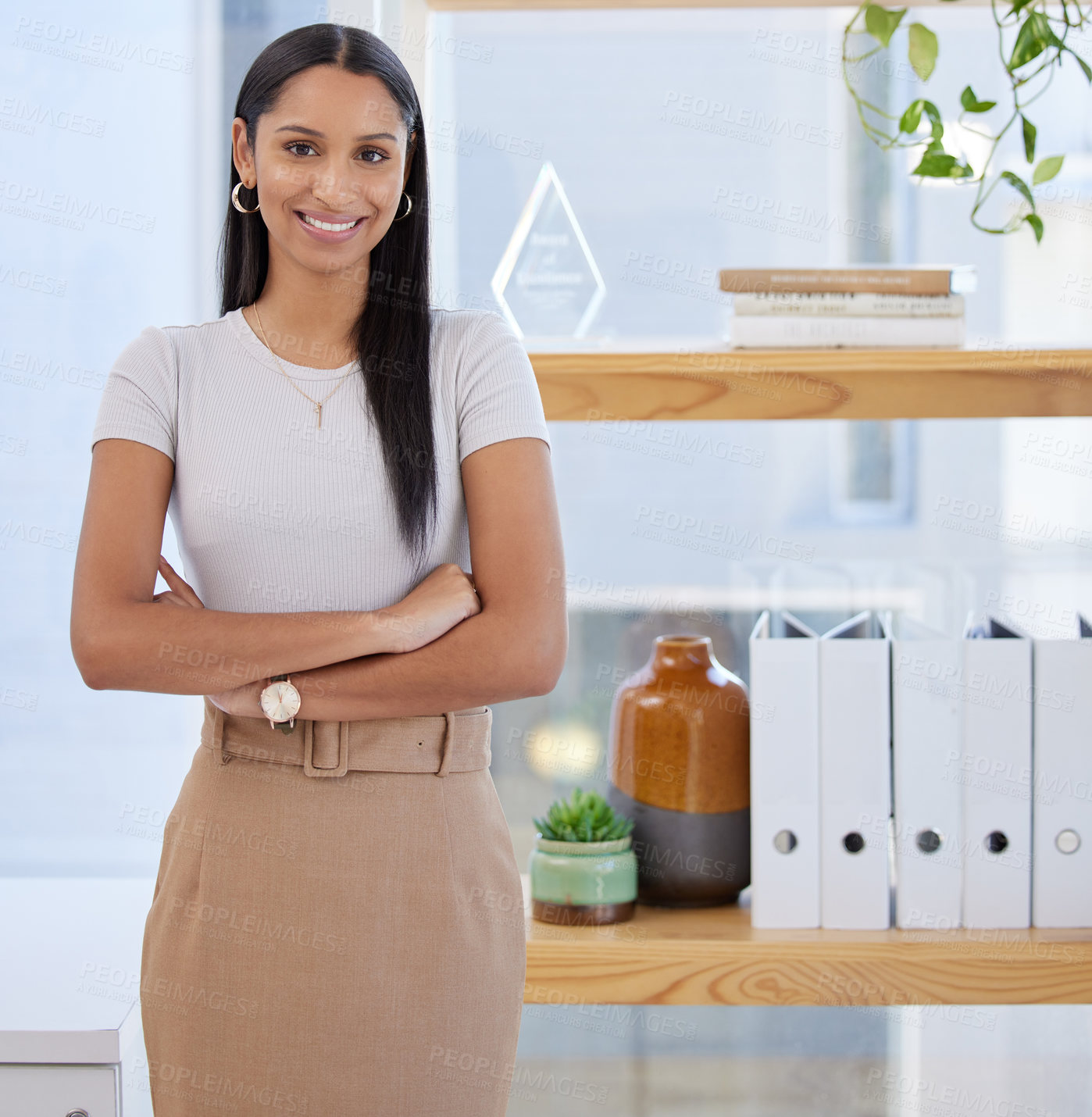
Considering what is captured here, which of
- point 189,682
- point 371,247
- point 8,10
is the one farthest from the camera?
point 8,10

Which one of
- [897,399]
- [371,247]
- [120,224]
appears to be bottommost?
[897,399]

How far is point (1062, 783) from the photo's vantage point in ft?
4.79

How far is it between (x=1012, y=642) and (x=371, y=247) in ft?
2.89

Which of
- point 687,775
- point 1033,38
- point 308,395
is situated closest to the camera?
point 308,395

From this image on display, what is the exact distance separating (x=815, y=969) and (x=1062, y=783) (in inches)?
14.8

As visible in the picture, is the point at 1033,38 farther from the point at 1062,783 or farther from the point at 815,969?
the point at 815,969

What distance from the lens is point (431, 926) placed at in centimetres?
109

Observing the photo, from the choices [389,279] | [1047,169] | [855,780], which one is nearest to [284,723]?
[389,279]

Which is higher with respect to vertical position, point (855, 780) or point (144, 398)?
point (144, 398)

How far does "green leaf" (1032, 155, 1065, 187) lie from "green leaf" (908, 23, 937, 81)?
205 millimetres

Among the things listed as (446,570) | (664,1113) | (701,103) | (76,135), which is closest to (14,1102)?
(446,570)

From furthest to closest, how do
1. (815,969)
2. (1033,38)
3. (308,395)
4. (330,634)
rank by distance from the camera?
(815,969) < (1033,38) < (308,395) < (330,634)

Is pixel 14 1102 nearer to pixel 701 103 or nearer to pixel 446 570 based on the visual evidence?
pixel 446 570

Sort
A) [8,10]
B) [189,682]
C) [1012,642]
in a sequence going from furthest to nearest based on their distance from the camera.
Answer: [8,10] < [1012,642] < [189,682]
